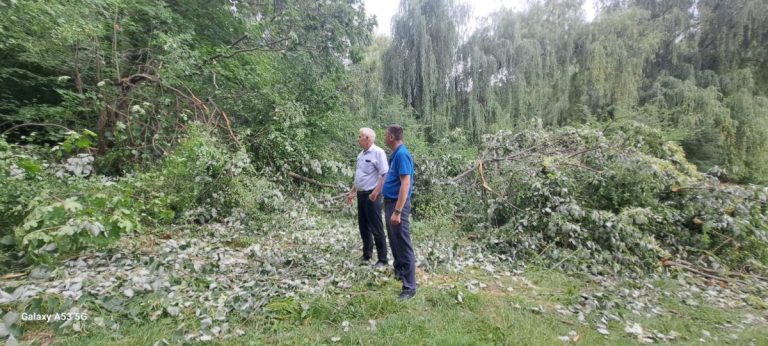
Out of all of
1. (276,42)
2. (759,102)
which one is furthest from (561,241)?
(759,102)

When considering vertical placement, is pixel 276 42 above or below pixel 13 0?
above

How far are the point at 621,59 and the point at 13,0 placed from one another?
504 inches

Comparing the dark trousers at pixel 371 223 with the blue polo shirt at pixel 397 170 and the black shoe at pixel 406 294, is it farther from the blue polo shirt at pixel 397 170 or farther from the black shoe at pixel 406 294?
the black shoe at pixel 406 294

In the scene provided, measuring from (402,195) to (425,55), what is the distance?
26.0 ft

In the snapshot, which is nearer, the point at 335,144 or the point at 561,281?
the point at 561,281

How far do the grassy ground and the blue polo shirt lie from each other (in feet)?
2.82

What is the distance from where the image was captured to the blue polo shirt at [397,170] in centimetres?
301

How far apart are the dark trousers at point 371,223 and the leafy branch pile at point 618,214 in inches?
75.3

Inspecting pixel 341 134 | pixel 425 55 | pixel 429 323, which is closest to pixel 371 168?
pixel 429 323

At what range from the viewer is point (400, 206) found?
2969 millimetres

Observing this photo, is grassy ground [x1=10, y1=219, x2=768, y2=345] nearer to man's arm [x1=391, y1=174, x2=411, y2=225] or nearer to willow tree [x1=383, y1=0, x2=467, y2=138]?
man's arm [x1=391, y1=174, x2=411, y2=225]

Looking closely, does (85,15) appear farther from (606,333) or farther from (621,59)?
(621,59)

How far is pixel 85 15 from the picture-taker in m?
5.16

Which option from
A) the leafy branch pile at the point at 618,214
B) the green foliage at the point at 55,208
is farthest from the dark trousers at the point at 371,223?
the green foliage at the point at 55,208
